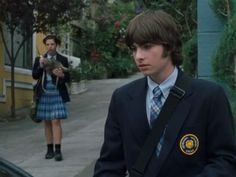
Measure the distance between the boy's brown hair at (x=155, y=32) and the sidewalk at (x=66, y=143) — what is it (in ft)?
18.2

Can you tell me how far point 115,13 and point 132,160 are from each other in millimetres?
24831

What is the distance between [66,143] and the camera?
10547 millimetres

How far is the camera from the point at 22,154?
9875 millimetres

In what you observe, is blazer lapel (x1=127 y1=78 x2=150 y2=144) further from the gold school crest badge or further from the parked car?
the parked car

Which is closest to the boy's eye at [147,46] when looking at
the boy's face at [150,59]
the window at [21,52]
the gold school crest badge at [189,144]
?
the boy's face at [150,59]

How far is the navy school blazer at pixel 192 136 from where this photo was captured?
8.50ft

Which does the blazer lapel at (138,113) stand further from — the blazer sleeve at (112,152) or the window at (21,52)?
the window at (21,52)


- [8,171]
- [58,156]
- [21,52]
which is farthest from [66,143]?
[21,52]

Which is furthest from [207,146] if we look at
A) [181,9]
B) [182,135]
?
[181,9]

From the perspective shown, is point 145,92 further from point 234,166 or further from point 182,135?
point 234,166

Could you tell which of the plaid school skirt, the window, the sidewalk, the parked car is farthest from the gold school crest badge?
the window

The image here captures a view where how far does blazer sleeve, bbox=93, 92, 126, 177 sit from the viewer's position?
280 cm

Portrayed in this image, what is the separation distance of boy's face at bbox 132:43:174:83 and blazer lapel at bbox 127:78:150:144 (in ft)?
0.43

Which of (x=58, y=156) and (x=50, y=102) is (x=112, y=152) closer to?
(x=50, y=102)
